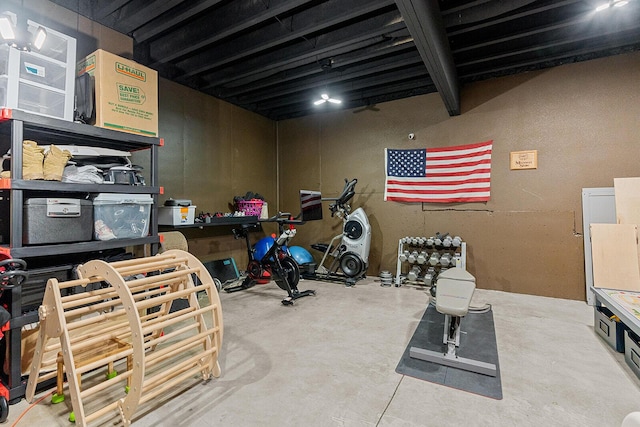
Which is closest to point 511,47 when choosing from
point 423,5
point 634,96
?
point 634,96

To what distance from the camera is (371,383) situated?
212 centimetres

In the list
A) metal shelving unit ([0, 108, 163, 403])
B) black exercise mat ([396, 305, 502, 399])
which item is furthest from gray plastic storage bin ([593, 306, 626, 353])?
metal shelving unit ([0, 108, 163, 403])

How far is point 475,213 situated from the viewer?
4.66m

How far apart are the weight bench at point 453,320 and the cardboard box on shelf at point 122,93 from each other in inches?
118

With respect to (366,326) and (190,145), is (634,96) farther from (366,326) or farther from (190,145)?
(190,145)

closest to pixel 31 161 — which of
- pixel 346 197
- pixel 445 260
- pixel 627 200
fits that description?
pixel 346 197

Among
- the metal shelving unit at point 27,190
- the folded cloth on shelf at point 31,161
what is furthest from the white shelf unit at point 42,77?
the folded cloth on shelf at point 31,161

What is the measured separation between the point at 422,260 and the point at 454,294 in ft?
7.33

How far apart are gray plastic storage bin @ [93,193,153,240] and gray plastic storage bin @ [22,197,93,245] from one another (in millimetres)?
62

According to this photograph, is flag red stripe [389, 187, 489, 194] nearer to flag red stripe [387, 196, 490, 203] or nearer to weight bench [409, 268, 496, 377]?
flag red stripe [387, 196, 490, 203]

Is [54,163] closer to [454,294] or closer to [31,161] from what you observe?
[31,161]

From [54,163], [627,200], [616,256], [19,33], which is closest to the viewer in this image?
[19,33]

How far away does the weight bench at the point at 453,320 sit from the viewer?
88.6 inches

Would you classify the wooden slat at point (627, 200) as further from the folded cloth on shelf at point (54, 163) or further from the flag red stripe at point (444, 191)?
the folded cloth on shelf at point (54, 163)
